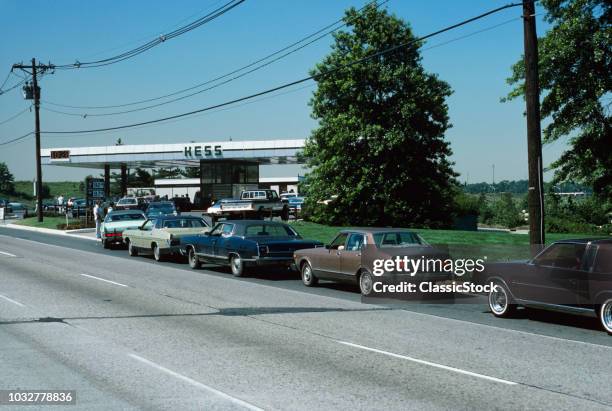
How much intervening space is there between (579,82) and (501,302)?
14.0m

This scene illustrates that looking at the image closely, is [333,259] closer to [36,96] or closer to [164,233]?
[164,233]

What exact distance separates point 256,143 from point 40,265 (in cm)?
4511

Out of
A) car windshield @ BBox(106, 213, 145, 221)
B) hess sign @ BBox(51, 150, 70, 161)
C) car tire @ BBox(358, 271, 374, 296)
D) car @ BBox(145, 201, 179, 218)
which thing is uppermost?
hess sign @ BBox(51, 150, 70, 161)

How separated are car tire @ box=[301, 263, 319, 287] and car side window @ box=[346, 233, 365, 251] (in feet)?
5.92

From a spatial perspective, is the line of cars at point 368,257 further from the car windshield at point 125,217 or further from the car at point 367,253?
the car windshield at point 125,217

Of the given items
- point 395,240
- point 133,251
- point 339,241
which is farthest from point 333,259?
point 133,251

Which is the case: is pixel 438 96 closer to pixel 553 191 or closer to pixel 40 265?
pixel 553 191

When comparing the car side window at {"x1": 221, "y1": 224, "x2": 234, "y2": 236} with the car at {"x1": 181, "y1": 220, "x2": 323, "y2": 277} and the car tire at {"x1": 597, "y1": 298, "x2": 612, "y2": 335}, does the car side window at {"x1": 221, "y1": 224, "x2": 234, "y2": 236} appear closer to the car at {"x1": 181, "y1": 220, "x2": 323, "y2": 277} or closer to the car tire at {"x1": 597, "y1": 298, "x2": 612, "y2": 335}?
the car at {"x1": 181, "y1": 220, "x2": 323, "y2": 277}

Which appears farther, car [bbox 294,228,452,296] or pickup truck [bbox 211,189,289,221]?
pickup truck [bbox 211,189,289,221]

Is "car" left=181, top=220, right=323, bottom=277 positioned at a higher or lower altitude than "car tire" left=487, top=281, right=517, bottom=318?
higher

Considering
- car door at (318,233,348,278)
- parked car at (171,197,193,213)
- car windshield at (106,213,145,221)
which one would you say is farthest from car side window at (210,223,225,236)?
parked car at (171,197,193,213)

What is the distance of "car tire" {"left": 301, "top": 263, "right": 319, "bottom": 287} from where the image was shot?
58.8 ft

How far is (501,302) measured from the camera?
42.9 feet

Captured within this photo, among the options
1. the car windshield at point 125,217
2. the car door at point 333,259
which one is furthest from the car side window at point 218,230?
the car windshield at point 125,217
